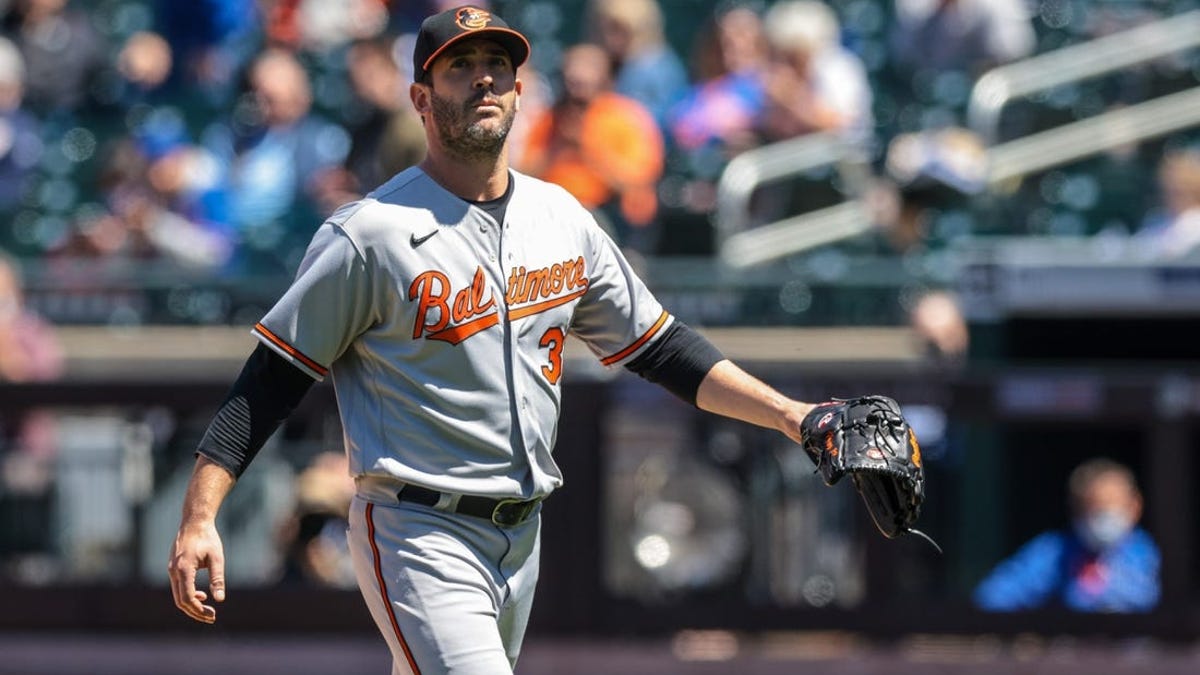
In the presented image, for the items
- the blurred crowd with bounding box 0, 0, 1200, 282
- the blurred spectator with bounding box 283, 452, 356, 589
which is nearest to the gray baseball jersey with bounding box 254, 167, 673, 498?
the blurred spectator with bounding box 283, 452, 356, 589

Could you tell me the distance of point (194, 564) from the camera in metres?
3.57

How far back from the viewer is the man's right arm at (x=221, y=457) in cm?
359

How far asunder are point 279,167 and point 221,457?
633cm

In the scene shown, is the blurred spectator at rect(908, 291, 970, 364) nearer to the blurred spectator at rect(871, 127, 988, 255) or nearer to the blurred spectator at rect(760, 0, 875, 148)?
the blurred spectator at rect(871, 127, 988, 255)

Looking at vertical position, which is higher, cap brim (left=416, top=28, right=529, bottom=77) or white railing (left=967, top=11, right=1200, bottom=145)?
white railing (left=967, top=11, right=1200, bottom=145)

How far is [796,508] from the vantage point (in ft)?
24.2

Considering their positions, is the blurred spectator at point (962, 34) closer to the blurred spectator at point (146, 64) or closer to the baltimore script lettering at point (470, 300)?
the blurred spectator at point (146, 64)

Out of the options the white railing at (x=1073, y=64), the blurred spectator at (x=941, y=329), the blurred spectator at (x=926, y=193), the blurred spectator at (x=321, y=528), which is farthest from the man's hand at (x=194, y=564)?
the white railing at (x=1073, y=64)

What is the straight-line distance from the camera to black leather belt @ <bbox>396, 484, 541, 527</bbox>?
12.4 ft

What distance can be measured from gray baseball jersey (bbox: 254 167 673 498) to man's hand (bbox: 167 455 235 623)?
269 mm

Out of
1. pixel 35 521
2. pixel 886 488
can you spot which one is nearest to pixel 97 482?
pixel 35 521

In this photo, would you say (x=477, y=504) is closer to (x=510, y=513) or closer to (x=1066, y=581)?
(x=510, y=513)

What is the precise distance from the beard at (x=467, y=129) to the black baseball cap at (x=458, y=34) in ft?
0.26

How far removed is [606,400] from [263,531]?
1.40 meters
